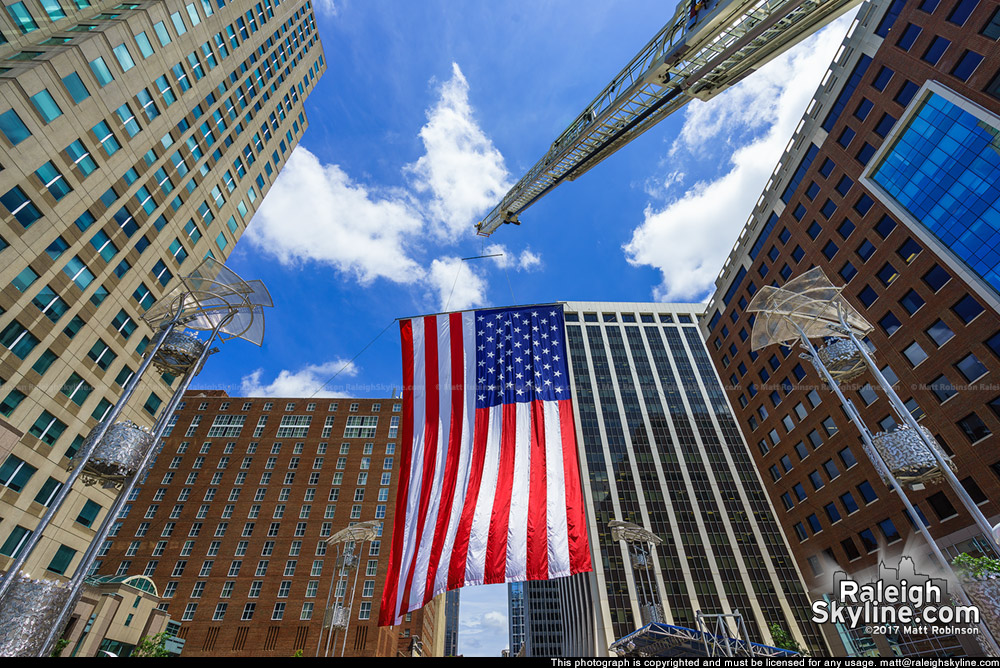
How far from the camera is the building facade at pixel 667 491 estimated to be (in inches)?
2539

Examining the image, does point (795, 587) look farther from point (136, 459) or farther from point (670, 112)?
point (136, 459)

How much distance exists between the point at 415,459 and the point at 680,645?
2824cm

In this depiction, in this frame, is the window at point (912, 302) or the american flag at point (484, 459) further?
the window at point (912, 302)

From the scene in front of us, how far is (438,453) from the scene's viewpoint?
44.9ft

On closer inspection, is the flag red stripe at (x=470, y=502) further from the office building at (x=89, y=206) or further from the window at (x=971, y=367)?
the window at (x=971, y=367)

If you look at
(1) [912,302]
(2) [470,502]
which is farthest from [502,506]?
(1) [912,302]

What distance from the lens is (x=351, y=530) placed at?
40281 mm

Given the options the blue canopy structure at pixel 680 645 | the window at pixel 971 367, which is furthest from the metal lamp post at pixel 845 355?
the window at pixel 971 367

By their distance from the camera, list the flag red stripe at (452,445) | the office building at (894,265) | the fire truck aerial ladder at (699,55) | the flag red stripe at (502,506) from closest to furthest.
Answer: the flag red stripe at (502,506), the flag red stripe at (452,445), the fire truck aerial ladder at (699,55), the office building at (894,265)

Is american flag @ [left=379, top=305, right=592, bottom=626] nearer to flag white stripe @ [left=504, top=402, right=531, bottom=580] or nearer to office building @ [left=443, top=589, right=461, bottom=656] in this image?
flag white stripe @ [left=504, top=402, right=531, bottom=580]

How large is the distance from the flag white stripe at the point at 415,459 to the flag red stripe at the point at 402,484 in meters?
0.10

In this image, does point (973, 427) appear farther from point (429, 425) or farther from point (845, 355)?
point (429, 425)

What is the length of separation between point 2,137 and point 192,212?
14.8 m

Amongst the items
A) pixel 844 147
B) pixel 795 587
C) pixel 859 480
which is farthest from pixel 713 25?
pixel 795 587
